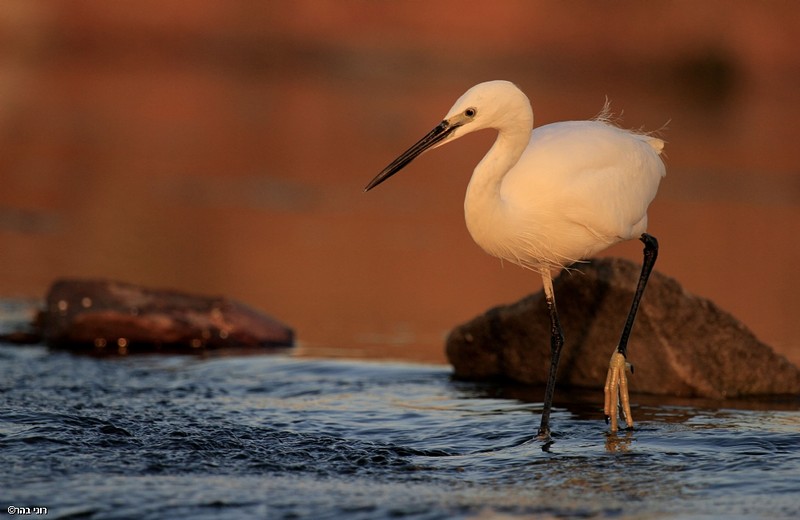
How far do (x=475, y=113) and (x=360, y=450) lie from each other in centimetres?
198

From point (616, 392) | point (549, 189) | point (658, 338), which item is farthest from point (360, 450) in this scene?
point (658, 338)

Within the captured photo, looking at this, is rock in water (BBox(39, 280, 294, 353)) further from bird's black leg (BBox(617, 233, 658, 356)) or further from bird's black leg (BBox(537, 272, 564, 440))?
bird's black leg (BBox(617, 233, 658, 356))

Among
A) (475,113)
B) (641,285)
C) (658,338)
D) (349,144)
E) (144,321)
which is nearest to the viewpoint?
(475,113)

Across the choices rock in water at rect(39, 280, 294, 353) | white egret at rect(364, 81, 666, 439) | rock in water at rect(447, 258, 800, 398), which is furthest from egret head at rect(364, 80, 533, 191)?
rock in water at rect(39, 280, 294, 353)

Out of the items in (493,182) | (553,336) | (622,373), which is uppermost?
(493,182)

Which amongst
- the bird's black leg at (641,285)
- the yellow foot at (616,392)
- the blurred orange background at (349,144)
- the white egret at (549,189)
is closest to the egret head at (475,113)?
the white egret at (549,189)

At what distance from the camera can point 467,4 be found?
173ft

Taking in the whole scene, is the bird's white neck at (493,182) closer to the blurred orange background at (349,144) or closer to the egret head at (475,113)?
the egret head at (475,113)

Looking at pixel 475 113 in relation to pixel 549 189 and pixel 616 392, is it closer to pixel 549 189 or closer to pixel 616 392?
pixel 549 189

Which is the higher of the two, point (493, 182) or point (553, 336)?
point (493, 182)

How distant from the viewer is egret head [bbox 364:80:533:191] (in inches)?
276

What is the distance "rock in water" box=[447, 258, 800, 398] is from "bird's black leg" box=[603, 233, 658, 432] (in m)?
0.65

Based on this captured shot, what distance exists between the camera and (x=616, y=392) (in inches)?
306

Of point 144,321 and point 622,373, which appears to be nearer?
point 622,373
